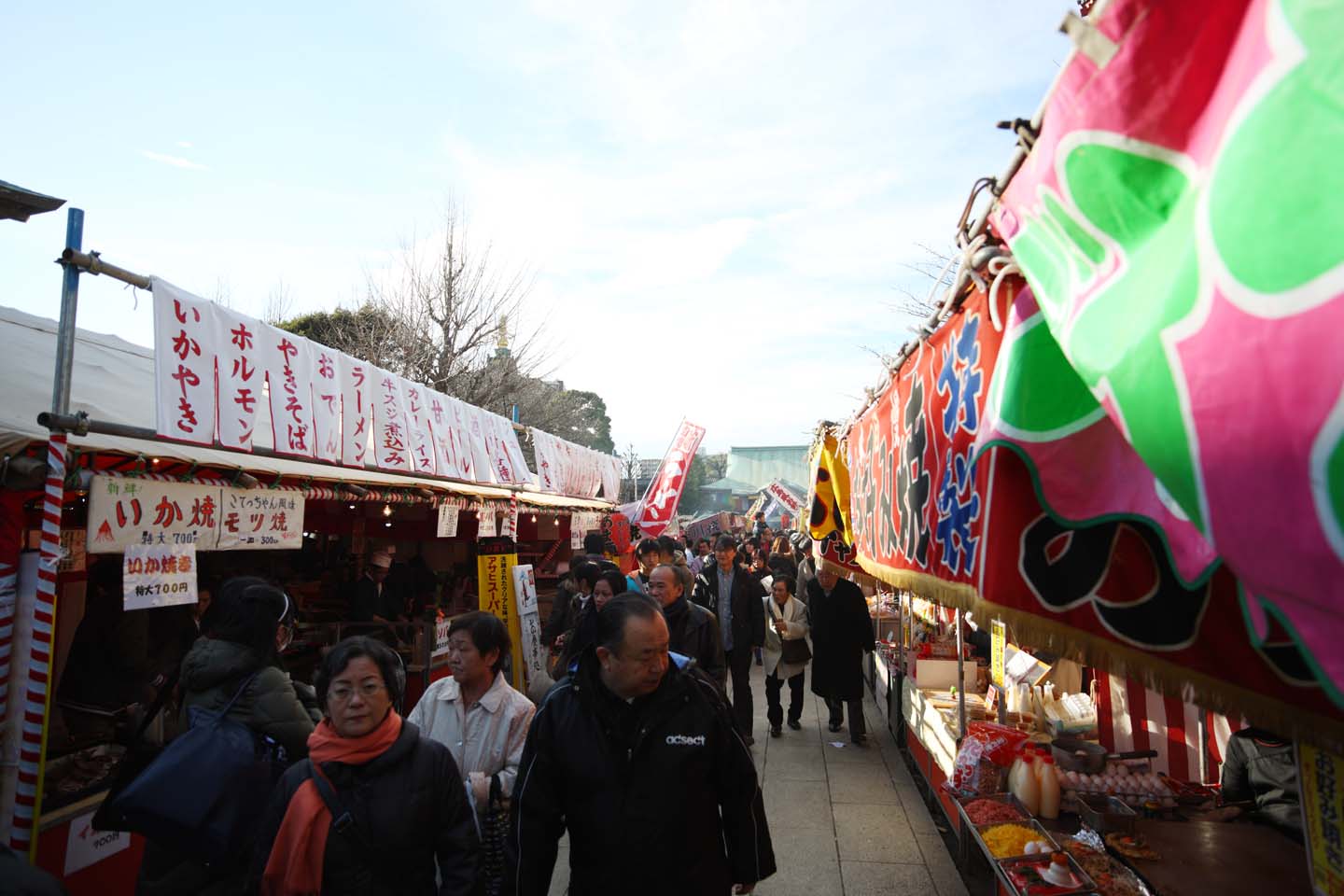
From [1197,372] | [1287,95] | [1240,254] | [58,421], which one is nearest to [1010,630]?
[1197,372]

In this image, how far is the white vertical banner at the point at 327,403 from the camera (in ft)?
22.1

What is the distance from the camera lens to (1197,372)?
3.52ft

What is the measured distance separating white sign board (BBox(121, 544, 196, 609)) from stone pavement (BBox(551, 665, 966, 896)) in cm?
305

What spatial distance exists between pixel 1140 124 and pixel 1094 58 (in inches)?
8.0

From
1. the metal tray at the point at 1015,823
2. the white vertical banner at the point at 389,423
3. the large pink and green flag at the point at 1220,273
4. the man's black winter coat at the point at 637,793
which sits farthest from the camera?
the white vertical banner at the point at 389,423

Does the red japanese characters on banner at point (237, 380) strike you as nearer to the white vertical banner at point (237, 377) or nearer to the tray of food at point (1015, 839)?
the white vertical banner at point (237, 377)

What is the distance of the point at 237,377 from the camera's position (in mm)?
5621

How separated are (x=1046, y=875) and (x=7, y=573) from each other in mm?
5377

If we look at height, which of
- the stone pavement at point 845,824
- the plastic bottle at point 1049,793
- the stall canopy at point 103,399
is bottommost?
the stone pavement at point 845,824

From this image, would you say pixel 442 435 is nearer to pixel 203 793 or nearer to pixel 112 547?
pixel 112 547

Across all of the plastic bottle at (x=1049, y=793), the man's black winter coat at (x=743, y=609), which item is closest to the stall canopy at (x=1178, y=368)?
the plastic bottle at (x=1049, y=793)

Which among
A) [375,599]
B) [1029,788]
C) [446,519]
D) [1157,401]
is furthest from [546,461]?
[1157,401]

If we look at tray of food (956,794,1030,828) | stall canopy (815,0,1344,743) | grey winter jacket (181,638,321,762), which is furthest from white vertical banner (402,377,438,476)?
stall canopy (815,0,1344,743)

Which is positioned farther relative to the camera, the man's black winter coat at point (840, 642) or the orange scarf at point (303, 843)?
the man's black winter coat at point (840, 642)
